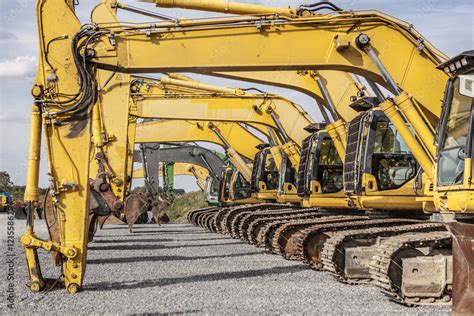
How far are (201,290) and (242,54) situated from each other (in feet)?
12.0

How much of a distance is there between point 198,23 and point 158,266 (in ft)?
15.6

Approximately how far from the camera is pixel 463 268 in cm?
844

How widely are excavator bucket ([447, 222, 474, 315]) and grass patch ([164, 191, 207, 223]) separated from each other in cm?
3300

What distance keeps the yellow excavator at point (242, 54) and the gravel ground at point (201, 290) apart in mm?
1768

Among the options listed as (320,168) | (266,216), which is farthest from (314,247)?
(266,216)

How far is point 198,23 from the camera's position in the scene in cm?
1246

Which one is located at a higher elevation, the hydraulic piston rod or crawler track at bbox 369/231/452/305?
the hydraulic piston rod

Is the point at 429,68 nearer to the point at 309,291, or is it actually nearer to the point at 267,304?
the point at 309,291

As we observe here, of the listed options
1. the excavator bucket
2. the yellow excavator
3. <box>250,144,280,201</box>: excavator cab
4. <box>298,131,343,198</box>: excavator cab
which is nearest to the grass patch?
<box>250,144,280,201</box>: excavator cab

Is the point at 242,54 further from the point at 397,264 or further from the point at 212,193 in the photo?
the point at 212,193

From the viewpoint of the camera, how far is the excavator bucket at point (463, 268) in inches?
326

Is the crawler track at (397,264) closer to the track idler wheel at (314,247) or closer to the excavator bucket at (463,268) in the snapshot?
the excavator bucket at (463,268)

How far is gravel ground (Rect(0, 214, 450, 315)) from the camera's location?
9555mm

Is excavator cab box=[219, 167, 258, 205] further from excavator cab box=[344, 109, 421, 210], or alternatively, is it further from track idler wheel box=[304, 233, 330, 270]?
excavator cab box=[344, 109, 421, 210]
